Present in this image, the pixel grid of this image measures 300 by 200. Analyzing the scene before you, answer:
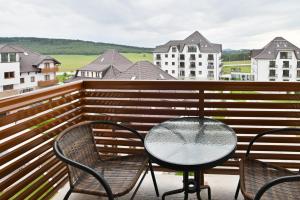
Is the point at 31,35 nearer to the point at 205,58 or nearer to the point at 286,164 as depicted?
the point at 205,58

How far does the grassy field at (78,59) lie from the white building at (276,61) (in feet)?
4.79

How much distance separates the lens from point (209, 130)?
2.59m

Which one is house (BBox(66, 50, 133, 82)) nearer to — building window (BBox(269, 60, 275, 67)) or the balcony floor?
the balcony floor

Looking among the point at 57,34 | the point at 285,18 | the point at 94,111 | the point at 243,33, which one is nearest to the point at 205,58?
the point at 243,33

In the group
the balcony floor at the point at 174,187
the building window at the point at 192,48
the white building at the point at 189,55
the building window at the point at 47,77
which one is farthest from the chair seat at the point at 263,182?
the building window at the point at 47,77

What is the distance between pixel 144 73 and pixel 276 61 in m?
1.69

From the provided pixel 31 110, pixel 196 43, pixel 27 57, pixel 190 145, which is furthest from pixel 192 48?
pixel 31 110

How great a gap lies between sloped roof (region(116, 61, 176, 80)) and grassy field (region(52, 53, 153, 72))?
0.93 feet

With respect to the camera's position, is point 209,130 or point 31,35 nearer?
point 209,130

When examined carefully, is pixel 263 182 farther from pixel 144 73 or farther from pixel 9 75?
pixel 9 75

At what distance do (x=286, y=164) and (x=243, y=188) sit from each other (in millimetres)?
1232

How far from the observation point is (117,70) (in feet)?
12.6

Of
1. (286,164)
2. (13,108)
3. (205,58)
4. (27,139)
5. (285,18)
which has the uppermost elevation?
(285,18)

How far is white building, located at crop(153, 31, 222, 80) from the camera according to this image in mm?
3943
